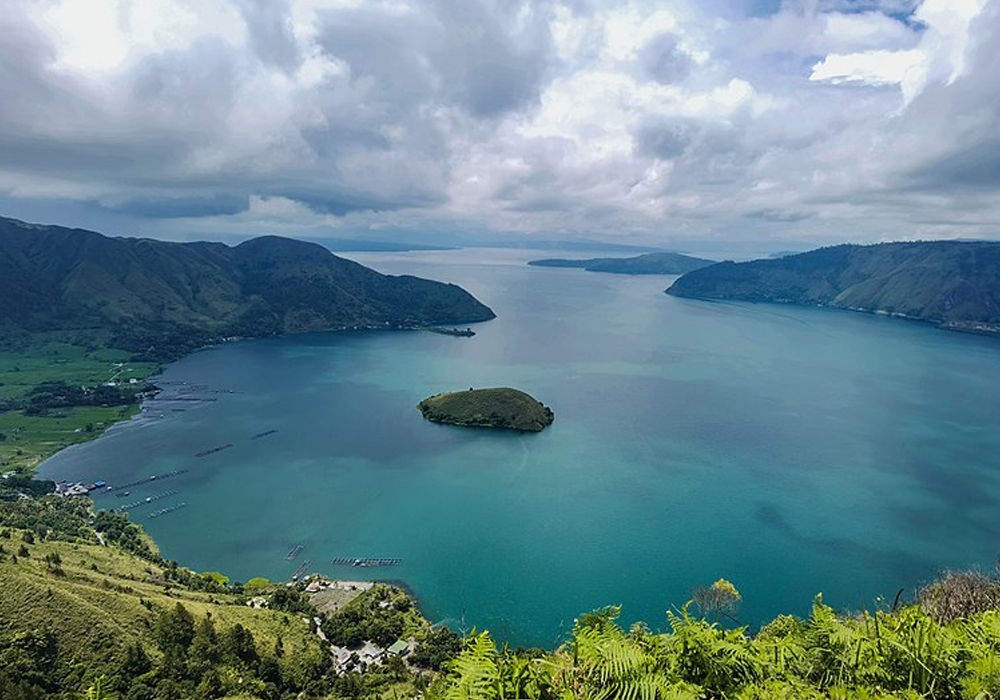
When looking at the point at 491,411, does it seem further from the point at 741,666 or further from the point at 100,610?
the point at 741,666

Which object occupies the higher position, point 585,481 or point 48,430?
point 585,481

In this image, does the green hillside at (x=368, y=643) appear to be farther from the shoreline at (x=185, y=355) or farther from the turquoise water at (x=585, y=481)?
the shoreline at (x=185, y=355)

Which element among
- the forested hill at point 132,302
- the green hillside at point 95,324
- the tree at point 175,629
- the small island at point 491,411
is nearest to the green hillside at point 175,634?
the tree at point 175,629

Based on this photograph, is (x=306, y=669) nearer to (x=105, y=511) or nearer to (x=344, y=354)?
(x=105, y=511)

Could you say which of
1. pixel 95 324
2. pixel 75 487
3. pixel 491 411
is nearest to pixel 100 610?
pixel 75 487

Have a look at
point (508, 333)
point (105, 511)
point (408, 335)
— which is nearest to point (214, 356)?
point (408, 335)
